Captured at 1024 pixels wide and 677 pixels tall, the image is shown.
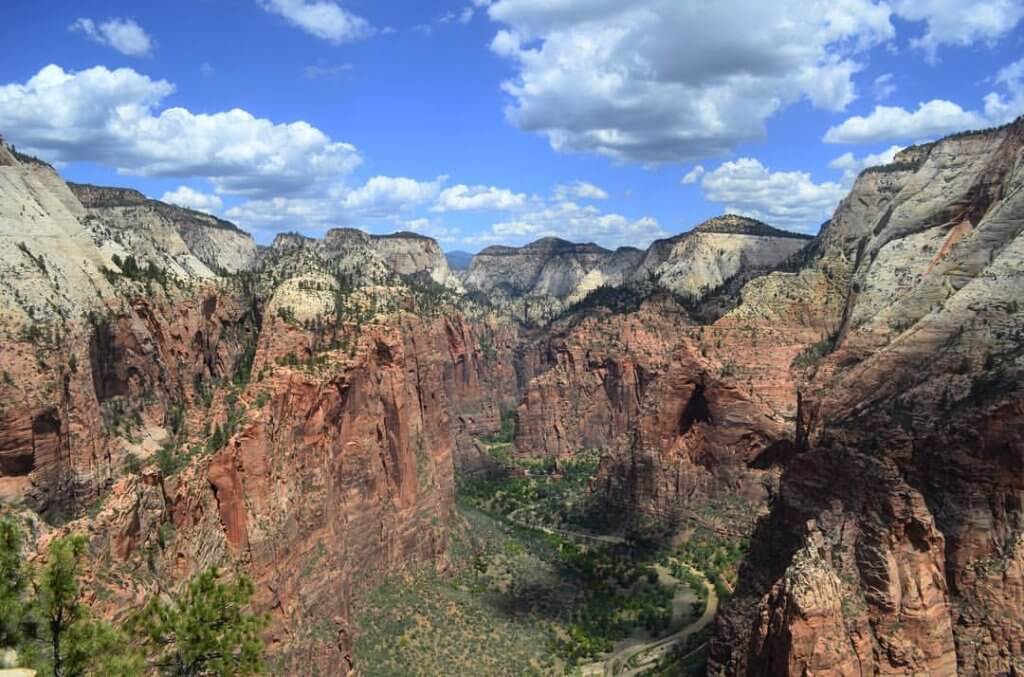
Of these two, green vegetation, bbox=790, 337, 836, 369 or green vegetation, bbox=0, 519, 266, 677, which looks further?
green vegetation, bbox=790, 337, 836, 369

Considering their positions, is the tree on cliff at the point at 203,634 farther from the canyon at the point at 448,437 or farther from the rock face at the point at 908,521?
the rock face at the point at 908,521

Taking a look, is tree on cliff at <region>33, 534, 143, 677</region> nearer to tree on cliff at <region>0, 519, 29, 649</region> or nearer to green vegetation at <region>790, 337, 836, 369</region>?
tree on cliff at <region>0, 519, 29, 649</region>

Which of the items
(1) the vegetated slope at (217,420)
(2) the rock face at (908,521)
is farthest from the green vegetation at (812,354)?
(1) the vegetated slope at (217,420)

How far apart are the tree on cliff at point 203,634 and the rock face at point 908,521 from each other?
2223cm

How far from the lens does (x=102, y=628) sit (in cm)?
2202

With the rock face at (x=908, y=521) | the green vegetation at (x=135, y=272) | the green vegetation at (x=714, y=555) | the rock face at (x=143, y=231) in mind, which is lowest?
the green vegetation at (x=714, y=555)

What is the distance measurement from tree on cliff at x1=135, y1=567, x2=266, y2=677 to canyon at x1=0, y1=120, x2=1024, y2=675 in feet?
18.6

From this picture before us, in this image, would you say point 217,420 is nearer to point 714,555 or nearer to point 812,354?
point 714,555

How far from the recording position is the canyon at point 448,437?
118ft

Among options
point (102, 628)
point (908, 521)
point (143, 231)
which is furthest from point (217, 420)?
point (143, 231)

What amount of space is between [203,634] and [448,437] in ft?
187

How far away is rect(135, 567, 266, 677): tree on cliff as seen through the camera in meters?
24.9

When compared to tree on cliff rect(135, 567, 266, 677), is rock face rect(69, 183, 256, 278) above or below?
above

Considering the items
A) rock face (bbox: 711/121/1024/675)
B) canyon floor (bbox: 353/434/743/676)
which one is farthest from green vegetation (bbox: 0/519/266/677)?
canyon floor (bbox: 353/434/743/676)
